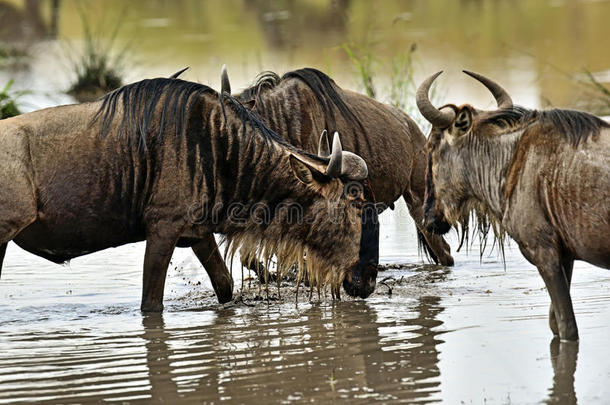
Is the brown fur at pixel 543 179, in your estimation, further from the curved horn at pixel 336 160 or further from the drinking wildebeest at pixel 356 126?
the drinking wildebeest at pixel 356 126

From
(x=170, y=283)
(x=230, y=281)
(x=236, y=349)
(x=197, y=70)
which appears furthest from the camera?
(x=197, y=70)

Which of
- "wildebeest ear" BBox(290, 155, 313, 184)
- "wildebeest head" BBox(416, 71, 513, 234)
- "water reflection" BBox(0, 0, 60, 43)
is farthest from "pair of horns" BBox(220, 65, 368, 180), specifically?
"water reflection" BBox(0, 0, 60, 43)

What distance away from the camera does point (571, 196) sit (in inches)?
233

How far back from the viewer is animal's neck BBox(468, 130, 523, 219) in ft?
20.9

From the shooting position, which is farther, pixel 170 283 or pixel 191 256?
pixel 191 256

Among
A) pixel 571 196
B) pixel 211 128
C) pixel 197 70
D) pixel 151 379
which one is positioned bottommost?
pixel 151 379

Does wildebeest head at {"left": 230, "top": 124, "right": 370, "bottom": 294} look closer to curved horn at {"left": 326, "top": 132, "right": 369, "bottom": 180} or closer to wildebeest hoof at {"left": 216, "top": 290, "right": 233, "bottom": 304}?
curved horn at {"left": 326, "top": 132, "right": 369, "bottom": 180}

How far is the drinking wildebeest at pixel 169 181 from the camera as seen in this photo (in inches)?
281

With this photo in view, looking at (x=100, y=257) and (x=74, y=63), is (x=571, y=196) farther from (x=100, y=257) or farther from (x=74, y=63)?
(x=74, y=63)

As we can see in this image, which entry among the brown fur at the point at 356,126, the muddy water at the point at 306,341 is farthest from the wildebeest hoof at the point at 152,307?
the brown fur at the point at 356,126

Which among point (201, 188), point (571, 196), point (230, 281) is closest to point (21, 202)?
point (201, 188)

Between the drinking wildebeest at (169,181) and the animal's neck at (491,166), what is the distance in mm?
944

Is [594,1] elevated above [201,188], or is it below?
above

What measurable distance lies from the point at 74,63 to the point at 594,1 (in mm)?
12955
